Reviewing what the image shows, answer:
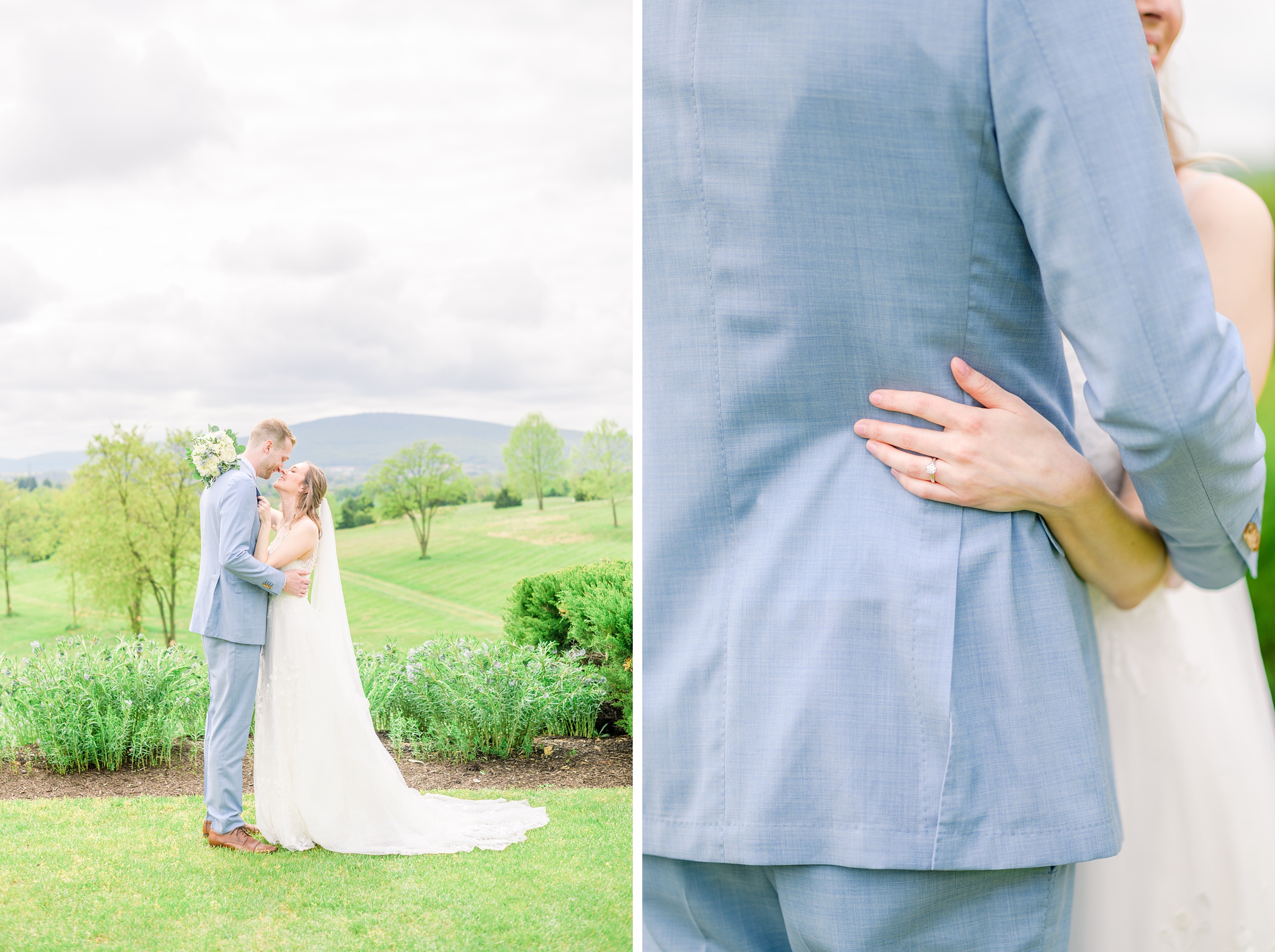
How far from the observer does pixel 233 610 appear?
5.05 feet

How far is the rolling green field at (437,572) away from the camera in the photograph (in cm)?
156

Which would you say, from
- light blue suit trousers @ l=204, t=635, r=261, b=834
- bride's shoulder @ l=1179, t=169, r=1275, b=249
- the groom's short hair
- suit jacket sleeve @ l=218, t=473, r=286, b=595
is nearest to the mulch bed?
light blue suit trousers @ l=204, t=635, r=261, b=834

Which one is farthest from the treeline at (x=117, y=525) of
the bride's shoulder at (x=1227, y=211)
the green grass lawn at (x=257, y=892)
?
the bride's shoulder at (x=1227, y=211)

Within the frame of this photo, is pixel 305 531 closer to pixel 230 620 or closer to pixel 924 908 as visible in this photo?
pixel 230 620

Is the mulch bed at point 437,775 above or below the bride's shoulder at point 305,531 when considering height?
below

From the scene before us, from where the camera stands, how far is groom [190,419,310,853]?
152cm

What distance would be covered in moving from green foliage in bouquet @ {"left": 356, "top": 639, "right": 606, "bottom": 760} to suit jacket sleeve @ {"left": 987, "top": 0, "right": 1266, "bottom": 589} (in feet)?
4.02

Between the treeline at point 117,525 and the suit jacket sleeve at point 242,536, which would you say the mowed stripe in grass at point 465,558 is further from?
the treeline at point 117,525

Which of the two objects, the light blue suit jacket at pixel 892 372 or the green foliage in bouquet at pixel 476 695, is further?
the green foliage in bouquet at pixel 476 695

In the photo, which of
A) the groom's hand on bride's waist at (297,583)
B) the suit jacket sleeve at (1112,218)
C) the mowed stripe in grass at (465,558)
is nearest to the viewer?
the suit jacket sleeve at (1112,218)

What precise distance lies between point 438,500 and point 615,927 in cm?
88

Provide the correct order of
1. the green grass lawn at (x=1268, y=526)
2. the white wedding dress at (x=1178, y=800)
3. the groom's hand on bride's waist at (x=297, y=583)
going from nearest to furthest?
the white wedding dress at (x=1178, y=800)
the groom's hand on bride's waist at (x=297, y=583)
the green grass lawn at (x=1268, y=526)

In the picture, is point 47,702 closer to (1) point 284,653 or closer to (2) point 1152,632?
(1) point 284,653

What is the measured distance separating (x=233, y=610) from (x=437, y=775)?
49cm
